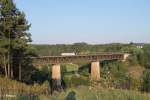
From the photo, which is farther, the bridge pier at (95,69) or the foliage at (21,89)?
the bridge pier at (95,69)

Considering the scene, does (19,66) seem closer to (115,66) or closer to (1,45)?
(1,45)

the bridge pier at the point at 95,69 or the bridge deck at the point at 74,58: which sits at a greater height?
the bridge deck at the point at 74,58

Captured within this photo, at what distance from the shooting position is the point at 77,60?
98.1m

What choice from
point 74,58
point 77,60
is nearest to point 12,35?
point 74,58

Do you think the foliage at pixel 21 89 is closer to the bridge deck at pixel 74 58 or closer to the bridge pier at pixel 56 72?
the bridge deck at pixel 74 58

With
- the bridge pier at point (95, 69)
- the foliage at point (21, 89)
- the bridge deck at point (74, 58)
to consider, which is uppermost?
the foliage at point (21, 89)

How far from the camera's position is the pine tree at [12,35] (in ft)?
148

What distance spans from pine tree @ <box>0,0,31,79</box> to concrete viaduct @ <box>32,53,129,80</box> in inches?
736

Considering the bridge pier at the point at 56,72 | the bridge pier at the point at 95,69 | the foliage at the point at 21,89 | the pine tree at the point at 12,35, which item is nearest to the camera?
the foliage at the point at 21,89

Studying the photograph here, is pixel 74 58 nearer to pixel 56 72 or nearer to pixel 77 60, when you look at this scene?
pixel 77 60

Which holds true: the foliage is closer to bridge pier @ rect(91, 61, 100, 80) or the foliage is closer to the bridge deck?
the bridge deck

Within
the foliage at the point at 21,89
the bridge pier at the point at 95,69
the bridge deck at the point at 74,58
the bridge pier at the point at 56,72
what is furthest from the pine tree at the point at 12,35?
the bridge pier at the point at 95,69

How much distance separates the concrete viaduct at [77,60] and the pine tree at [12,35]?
18.7m

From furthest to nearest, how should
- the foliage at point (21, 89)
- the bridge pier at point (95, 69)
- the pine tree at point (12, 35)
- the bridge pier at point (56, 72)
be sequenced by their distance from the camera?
the bridge pier at point (95, 69) < the bridge pier at point (56, 72) < the pine tree at point (12, 35) < the foliage at point (21, 89)
